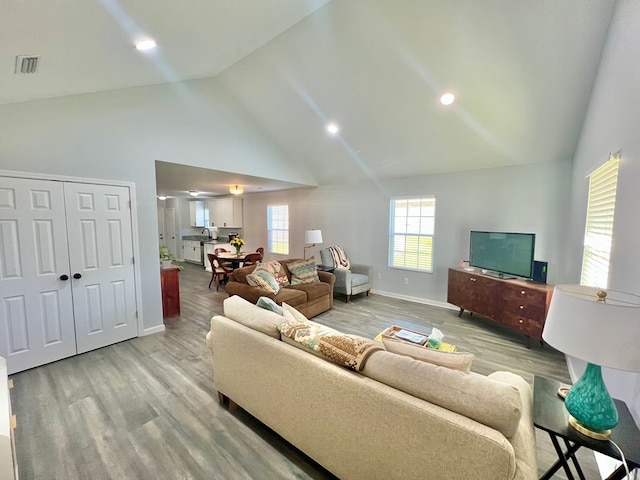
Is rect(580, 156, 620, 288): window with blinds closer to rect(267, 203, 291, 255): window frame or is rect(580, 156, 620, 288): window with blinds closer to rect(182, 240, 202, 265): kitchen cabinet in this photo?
rect(267, 203, 291, 255): window frame

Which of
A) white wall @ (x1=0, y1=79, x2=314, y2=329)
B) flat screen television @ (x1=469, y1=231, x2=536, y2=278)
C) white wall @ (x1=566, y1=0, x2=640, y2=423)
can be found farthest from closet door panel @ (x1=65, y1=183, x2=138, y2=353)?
flat screen television @ (x1=469, y1=231, x2=536, y2=278)

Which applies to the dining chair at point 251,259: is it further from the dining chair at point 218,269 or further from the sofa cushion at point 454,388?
the sofa cushion at point 454,388

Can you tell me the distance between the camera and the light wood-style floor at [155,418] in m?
1.71

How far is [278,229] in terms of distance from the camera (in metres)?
7.57

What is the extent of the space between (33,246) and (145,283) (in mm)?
1163

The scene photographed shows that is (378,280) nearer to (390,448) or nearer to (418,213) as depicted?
(418,213)

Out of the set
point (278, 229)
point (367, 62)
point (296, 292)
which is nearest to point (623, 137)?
point (367, 62)

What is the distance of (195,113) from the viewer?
12.8ft

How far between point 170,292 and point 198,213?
5.61m

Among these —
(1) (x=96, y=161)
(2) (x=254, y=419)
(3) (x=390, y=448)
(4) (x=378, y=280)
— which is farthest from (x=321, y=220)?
(3) (x=390, y=448)

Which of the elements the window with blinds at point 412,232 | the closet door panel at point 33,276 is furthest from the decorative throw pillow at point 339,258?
the closet door panel at point 33,276

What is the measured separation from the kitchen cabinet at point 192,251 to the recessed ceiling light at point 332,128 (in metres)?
6.30

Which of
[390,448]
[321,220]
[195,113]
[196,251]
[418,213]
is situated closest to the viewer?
[390,448]

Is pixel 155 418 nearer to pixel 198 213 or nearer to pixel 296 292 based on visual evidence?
pixel 296 292
